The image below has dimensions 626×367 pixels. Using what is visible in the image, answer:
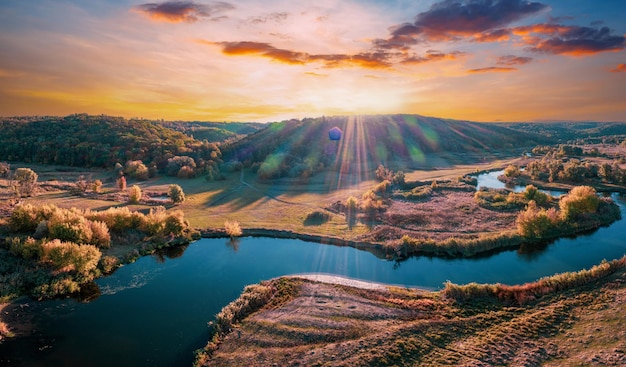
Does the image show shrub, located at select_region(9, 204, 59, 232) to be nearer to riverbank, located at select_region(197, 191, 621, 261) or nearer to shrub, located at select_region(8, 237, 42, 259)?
shrub, located at select_region(8, 237, 42, 259)

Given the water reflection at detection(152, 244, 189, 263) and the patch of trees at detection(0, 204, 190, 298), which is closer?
the patch of trees at detection(0, 204, 190, 298)

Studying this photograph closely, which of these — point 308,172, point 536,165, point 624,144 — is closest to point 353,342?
point 308,172

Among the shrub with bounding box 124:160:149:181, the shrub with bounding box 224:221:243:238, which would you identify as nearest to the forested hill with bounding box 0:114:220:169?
the shrub with bounding box 124:160:149:181

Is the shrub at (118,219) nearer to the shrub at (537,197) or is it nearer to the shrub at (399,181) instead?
the shrub at (399,181)

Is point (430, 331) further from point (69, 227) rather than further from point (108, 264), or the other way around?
point (69, 227)

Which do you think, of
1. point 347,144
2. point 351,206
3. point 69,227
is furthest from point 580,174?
point 69,227

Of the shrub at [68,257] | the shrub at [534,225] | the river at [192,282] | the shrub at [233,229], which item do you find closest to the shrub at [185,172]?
the shrub at [233,229]

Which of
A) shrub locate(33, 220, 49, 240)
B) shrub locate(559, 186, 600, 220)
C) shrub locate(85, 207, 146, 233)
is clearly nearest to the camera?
shrub locate(33, 220, 49, 240)
